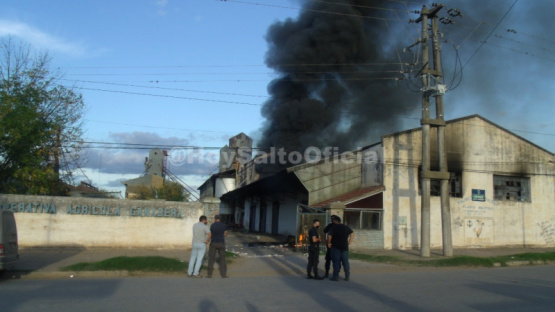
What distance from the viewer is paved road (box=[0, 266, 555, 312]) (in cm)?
714

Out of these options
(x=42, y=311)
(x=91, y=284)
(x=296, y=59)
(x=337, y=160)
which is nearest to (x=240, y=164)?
(x=296, y=59)

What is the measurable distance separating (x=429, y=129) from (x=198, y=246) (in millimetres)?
9935

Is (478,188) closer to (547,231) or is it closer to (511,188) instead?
(511,188)

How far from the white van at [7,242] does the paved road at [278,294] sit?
17.0 inches

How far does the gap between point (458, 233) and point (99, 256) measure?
15.3m

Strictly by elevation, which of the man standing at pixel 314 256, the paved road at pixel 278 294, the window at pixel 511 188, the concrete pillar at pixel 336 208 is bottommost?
the paved road at pixel 278 294

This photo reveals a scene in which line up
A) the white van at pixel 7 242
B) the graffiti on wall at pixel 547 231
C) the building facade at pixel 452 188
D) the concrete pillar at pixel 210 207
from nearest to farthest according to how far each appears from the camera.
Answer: the white van at pixel 7 242 < the concrete pillar at pixel 210 207 < the building facade at pixel 452 188 < the graffiti on wall at pixel 547 231

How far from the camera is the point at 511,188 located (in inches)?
878

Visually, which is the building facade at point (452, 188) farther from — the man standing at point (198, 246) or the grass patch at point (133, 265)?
the man standing at point (198, 246)

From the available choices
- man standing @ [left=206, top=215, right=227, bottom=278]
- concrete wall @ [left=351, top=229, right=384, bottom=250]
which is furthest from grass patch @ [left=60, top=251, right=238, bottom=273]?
concrete wall @ [left=351, top=229, right=384, bottom=250]

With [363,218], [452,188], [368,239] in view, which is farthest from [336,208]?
[452,188]

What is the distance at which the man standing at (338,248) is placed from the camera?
10633 mm

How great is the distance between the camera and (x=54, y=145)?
17.6 metres

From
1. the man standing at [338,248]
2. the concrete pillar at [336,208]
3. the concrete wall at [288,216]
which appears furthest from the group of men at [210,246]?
the concrete wall at [288,216]
